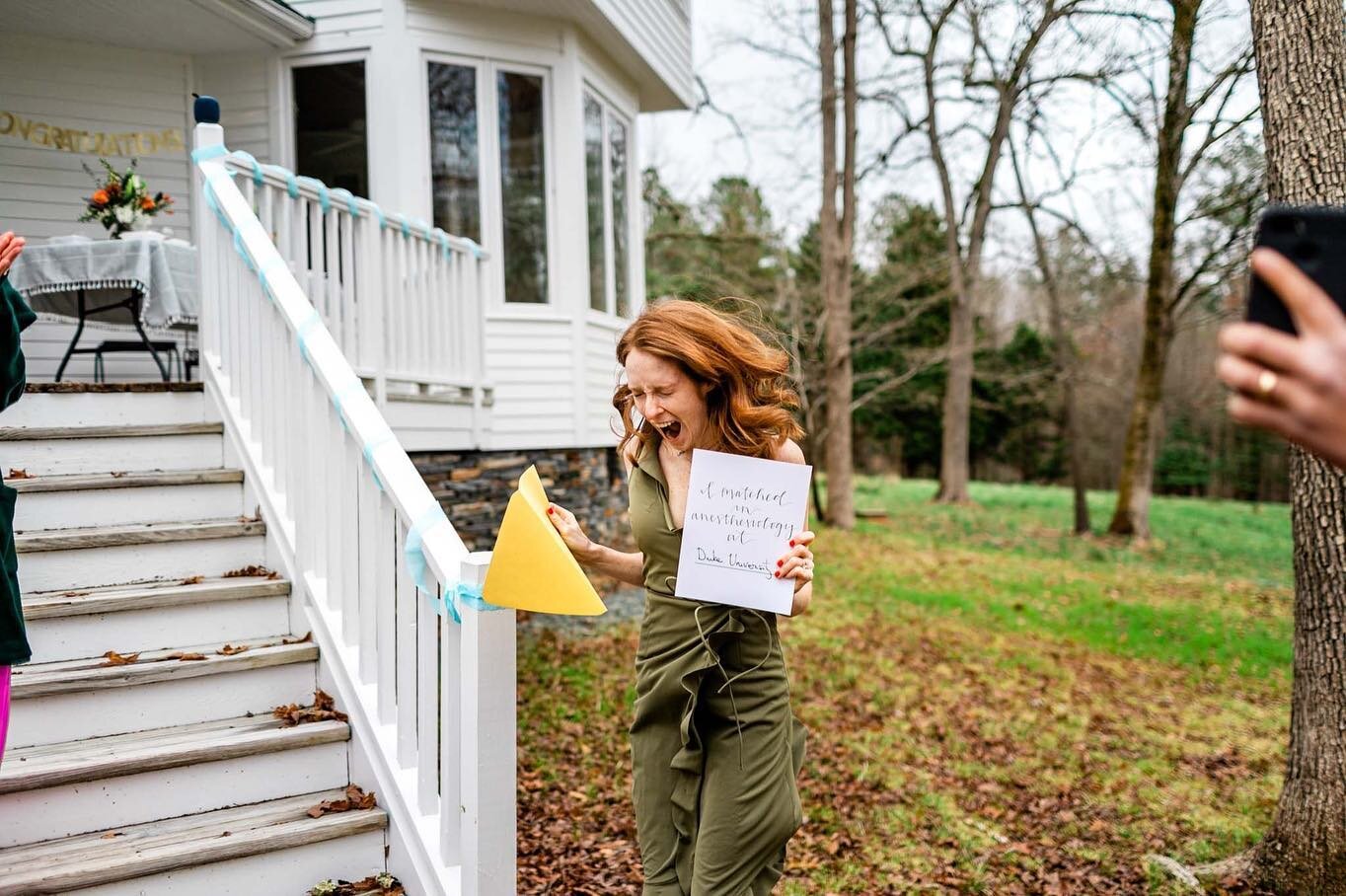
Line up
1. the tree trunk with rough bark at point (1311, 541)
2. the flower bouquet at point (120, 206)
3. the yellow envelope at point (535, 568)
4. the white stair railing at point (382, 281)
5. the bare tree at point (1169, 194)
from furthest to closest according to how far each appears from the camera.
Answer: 1. the bare tree at point (1169, 194)
2. the flower bouquet at point (120, 206)
3. the white stair railing at point (382, 281)
4. the tree trunk with rough bark at point (1311, 541)
5. the yellow envelope at point (535, 568)

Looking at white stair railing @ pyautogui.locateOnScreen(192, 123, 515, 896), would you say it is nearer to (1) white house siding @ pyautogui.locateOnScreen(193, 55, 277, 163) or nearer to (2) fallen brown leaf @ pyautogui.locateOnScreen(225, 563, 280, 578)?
(2) fallen brown leaf @ pyautogui.locateOnScreen(225, 563, 280, 578)

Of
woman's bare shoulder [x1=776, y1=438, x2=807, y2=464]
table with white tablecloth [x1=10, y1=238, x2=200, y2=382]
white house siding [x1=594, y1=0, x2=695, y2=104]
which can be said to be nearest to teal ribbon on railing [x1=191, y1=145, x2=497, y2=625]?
woman's bare shoulder [x1=776, y1=438, x2=807, y2=464]

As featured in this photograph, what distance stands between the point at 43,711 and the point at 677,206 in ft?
41.1

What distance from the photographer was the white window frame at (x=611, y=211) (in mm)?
7914

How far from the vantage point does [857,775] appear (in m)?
4.37

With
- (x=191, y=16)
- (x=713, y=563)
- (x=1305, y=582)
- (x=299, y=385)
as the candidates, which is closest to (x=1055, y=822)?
(x=1305, y=582)

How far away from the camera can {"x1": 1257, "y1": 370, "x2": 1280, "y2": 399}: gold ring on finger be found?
83 centimetres

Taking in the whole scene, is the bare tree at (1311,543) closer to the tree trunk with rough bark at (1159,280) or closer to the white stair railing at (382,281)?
the white stair railing at (382,281)

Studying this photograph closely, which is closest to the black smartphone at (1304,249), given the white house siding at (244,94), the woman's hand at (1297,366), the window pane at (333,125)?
the woman's hand at (1297,366)

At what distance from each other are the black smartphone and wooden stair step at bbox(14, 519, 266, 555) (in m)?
3.26

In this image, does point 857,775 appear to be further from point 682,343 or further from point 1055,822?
point 682,343

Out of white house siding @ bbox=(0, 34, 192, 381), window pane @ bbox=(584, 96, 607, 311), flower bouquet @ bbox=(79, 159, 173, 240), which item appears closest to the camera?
flower bouquet @ bbox=(79, 159, 173, 240)

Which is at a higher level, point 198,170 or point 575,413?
point 198,170

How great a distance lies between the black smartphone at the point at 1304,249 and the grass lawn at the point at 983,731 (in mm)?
3046
